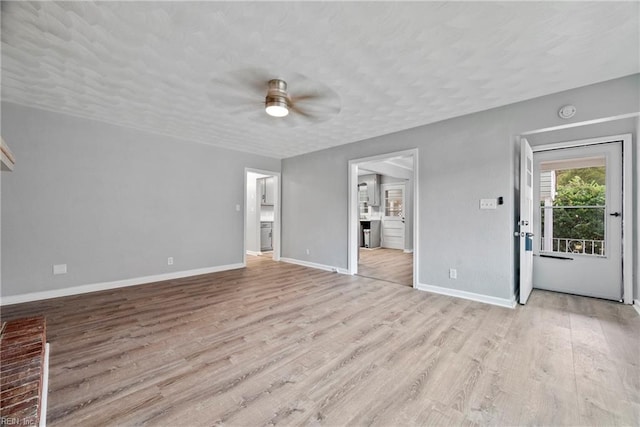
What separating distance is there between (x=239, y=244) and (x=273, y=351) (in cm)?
353

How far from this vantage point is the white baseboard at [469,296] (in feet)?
10.2

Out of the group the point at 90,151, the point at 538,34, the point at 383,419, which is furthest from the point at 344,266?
the point at 90,151

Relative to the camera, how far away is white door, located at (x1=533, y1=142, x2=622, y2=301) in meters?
3.19

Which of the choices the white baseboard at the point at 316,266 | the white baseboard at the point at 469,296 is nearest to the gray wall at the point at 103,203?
the white baseboard at the point at 316,266

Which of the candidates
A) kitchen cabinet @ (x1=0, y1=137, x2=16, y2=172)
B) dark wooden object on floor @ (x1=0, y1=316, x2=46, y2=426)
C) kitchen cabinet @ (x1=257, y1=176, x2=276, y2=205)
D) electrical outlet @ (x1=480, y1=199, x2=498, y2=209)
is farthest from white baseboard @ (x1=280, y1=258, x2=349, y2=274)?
kitchen cabinet @ (x1=0, y1=137, x2=16, y2=172)

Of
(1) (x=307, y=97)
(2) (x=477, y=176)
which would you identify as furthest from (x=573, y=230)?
(1) (x=307, y=97)

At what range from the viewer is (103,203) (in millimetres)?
3781

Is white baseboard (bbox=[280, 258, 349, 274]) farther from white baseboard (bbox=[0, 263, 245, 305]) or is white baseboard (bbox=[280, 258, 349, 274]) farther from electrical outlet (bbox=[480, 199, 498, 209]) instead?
electrical outlet (bbox=[480, 199, 498, 209])

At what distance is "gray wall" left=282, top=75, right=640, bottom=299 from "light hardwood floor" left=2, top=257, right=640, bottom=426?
463 millimetres

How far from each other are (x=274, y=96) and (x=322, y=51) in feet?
2.08

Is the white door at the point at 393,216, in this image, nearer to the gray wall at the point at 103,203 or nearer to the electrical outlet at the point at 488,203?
the electrical outlet at the point at 488,203

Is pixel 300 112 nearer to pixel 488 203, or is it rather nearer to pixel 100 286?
pixel 488 203

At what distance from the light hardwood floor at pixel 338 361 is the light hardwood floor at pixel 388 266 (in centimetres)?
112

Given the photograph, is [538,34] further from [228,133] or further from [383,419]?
[228,133]
